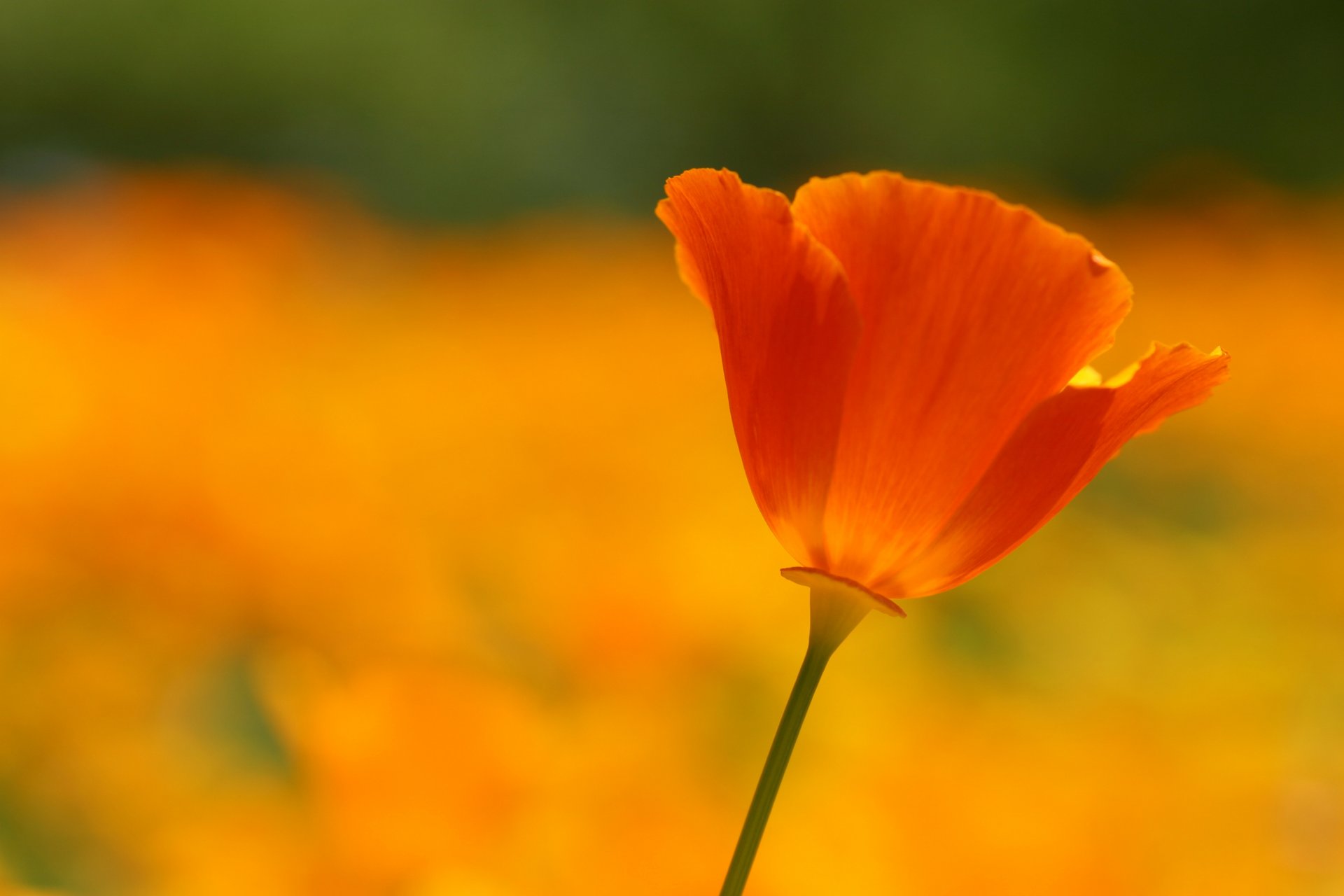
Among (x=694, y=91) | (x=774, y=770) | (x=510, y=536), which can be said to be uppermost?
(x=694, y=91)

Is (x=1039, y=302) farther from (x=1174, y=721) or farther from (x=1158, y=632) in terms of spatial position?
(x=1158, y=632)

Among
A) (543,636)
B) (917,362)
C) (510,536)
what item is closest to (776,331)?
(917,362)

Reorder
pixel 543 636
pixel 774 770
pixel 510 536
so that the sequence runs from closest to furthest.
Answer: pixel 774 770
pixel 543 636
pixel 510 536

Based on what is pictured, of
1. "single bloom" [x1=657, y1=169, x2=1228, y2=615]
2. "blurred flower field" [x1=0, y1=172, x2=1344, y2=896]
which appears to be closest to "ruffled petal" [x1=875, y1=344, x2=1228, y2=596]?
"single bloom" [x1=657, y1=169, x2=1228, y2=615]

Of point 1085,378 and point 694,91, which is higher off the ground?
point 694,91

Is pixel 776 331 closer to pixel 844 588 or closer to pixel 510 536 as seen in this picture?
pixel 844 588

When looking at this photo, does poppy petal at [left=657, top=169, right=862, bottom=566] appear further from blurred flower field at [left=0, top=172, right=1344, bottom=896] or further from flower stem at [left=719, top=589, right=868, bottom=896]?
blurred flower field at [left=0, top=172, right=1344, bottom=896]

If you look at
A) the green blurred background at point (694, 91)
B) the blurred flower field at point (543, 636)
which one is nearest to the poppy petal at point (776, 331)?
the blurred flower field at point (543, 636)

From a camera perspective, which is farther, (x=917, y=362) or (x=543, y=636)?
(x=543, y=636)
